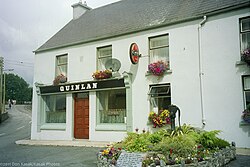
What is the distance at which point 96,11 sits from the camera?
19.8 meters

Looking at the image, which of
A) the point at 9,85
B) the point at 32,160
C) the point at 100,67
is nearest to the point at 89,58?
the point at 100,67

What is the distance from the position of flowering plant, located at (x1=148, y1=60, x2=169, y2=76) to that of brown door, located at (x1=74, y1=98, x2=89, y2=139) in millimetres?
5016

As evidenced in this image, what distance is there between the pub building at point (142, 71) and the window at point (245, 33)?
0.04 metres

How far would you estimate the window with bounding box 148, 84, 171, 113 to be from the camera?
1281 cm

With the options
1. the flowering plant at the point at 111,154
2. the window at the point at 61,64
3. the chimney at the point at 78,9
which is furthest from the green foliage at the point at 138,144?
the chimney at the point at 78,9

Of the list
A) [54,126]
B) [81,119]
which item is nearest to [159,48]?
[81,119]

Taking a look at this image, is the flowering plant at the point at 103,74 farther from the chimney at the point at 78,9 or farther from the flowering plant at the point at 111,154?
the chimney at the point at 78,9

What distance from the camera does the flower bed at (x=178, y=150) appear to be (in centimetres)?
728

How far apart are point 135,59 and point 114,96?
109 inches

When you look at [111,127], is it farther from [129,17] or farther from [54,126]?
[129,17]

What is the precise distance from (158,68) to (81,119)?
6187 millimetres

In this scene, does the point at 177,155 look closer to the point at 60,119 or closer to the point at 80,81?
the point at 80,81

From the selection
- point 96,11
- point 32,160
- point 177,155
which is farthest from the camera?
point 96,11

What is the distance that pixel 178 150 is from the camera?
773cm
